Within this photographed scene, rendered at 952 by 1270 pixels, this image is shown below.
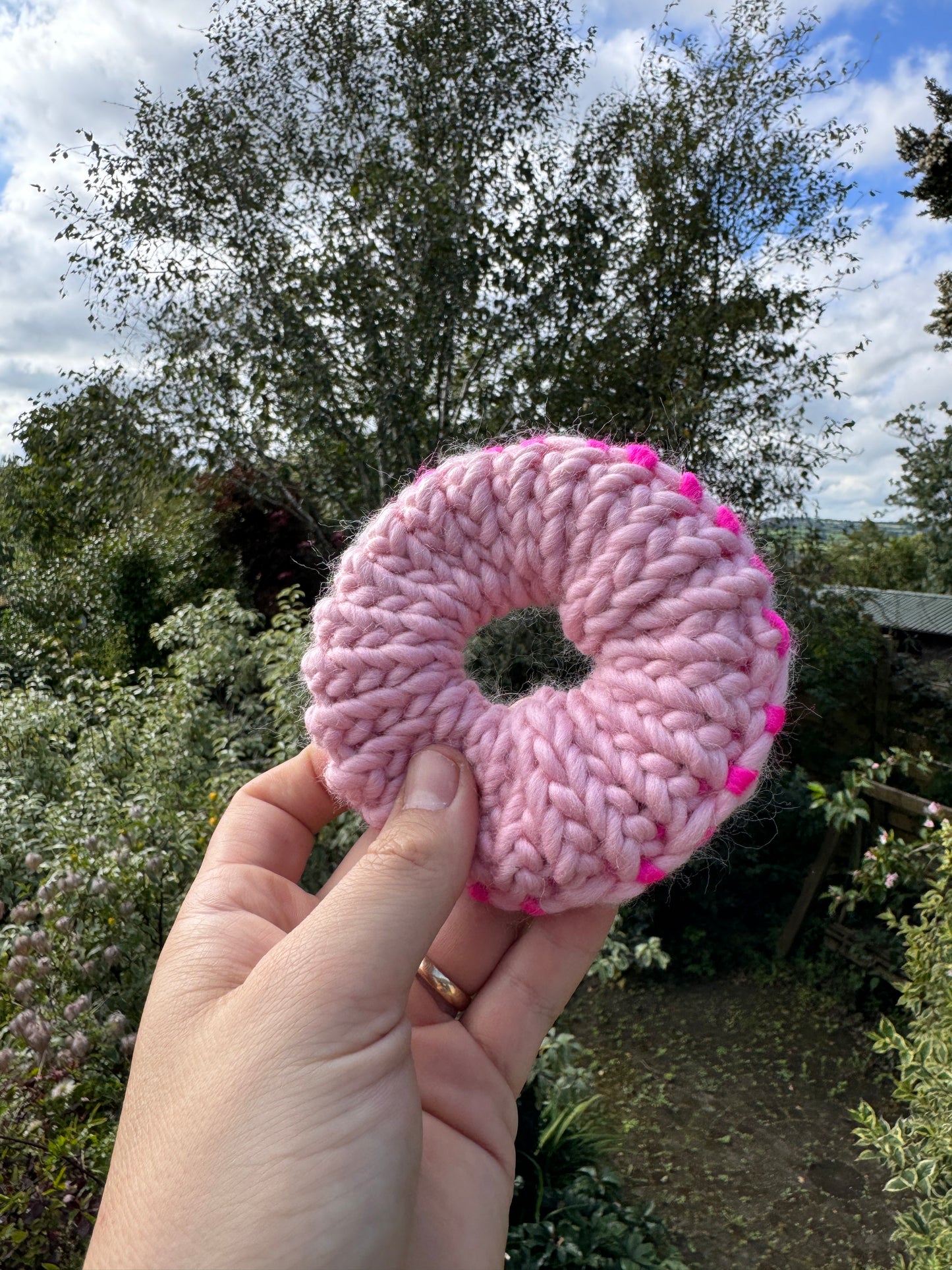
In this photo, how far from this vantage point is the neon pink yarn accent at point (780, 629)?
1102 mm

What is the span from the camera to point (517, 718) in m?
1.13

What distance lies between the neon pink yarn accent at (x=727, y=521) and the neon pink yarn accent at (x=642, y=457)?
0.35ft

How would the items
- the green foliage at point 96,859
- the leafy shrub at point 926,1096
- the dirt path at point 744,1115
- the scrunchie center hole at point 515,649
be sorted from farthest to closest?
1. the dirt path at point 744,1115
2. the scrunchie center hole at point 515,649
3. the leafy shrub at point 926,1096
4. the green foliage at point 96,859

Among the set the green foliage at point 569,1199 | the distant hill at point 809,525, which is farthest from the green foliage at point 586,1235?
the distant hill at point 809,525

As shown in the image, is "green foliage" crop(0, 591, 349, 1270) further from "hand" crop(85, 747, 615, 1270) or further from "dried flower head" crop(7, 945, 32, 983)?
"hand" crop(85, 747, 615, 1270)

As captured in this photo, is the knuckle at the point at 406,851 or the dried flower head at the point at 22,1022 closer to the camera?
the knuckle at the point at 406,851

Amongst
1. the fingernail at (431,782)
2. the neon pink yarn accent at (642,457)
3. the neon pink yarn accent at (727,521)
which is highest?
the neon pink yarn accent at (642,457)

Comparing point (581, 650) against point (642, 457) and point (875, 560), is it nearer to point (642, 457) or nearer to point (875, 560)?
point (642, 457)

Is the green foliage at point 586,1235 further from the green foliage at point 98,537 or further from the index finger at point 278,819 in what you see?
the green foliage at point 98,537

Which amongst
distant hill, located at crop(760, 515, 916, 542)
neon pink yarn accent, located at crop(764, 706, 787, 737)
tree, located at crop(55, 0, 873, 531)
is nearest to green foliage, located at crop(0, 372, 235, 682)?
tree, located at crop(55, 0, 873, 531)

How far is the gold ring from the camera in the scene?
1339 mm

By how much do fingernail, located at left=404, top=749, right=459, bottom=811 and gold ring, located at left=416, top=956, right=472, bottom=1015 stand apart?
15.8 inches

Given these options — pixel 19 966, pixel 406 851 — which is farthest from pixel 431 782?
pixel 19 966

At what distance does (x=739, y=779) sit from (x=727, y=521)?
13.5 inches
